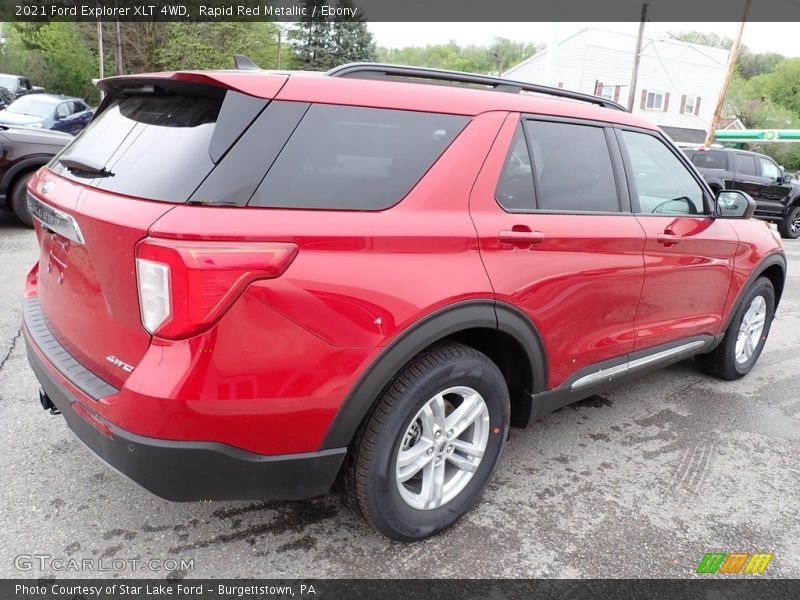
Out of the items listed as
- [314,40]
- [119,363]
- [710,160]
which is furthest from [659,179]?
[314,40]

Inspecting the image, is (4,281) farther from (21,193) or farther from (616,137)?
(616,137)

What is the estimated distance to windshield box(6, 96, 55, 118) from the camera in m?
14.7

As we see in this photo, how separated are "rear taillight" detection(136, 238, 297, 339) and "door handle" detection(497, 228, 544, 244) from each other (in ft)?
3.25

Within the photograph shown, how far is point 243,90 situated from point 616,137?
200cm

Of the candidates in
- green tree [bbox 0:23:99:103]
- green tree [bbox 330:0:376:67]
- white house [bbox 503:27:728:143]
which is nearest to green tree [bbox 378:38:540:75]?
green tree [bbox 330:0:376:67]

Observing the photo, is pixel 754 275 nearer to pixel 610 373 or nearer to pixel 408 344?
pixel 610 373

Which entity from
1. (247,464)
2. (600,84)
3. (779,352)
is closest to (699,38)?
(600,84)

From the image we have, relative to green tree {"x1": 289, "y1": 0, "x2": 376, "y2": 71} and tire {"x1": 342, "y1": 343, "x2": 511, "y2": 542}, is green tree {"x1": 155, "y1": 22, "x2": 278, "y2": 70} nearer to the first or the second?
green tree {"x1": 289, "y1": 0, "x2": 376, "y2": 71}

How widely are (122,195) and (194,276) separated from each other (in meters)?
0.48

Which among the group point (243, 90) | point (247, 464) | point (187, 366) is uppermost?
point (243, 90)

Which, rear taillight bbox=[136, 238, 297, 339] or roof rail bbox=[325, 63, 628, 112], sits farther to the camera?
roof rail bbox=[325, 63, 628, 112]

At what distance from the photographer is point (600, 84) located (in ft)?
113

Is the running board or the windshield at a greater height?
the running board

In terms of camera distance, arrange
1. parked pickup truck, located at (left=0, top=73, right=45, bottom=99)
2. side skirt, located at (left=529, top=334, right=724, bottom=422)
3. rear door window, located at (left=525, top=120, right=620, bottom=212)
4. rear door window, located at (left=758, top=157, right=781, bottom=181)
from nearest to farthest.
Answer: rear door window, located at (left=525, top=120, right=620, bottom=212) → side skirt, located at (left=529, top=334, right=724, bottom=422) → rear door window, located at (left=758, top=157, right=781, bottom=181) → parked pickup truck, located at (left=0, top=73, right=45, bottom=99)
